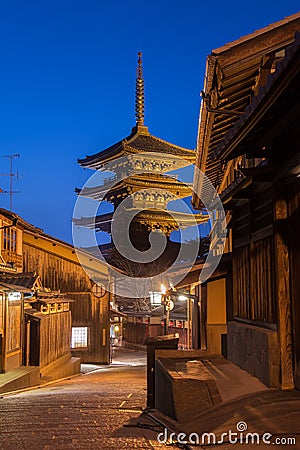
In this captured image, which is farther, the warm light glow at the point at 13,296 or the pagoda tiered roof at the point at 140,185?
the pagoda tiered roof at the point at 140,185

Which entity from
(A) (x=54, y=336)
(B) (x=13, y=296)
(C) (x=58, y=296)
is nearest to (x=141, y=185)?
(C) (x=58, y=296)

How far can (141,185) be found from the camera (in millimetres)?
39219

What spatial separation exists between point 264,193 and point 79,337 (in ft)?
85.8

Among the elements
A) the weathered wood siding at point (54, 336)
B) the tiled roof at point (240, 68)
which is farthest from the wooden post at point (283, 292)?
the weathered wood siding at point (54, 336)

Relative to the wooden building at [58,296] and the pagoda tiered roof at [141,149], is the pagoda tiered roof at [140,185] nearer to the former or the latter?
the pagoda tiered roof at [141,149]

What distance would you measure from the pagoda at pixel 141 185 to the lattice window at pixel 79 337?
8.27 m

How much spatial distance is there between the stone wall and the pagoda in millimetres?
29698

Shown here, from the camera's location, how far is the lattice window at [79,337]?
106ft

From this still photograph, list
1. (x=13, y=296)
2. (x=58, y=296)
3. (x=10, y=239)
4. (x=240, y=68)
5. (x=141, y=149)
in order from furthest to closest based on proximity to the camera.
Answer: (x=141, y=149) < (x=58, y=296) < (x=10, y=239) < (x=13, y=296) < (x=240, y=68)

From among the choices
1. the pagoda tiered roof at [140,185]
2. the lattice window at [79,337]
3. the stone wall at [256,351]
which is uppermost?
the pagoda tiered roof at [140,185]

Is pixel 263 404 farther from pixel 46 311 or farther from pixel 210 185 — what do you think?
pixel 46 311

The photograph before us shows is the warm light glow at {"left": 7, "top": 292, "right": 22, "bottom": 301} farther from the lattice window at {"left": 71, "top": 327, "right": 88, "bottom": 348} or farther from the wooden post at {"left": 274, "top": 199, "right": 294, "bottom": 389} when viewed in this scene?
the wooden post at {"left": 274, "top": 199, "right": 294, "bottom": 389}

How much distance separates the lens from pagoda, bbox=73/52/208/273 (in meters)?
39.1

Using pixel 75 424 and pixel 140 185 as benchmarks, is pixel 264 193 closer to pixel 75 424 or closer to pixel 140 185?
pixel 75 424
